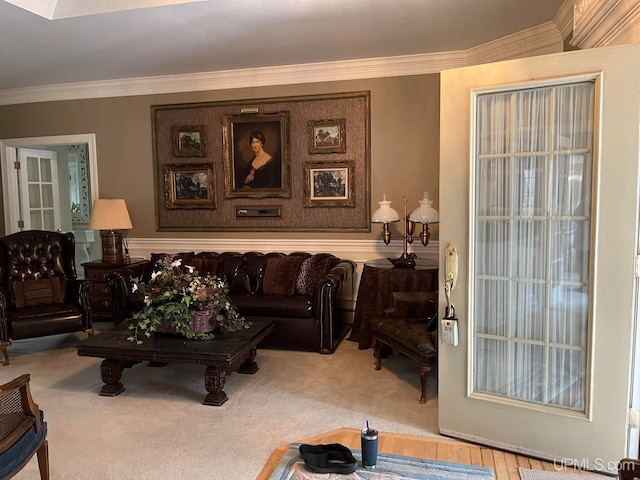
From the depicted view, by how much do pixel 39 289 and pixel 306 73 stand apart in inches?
139

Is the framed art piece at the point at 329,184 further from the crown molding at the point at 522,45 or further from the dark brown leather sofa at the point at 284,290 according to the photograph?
the crown molding at the point at 522,45

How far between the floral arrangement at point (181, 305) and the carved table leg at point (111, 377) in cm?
24

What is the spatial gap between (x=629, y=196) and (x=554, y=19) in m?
2.14

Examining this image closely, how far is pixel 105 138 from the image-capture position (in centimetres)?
565

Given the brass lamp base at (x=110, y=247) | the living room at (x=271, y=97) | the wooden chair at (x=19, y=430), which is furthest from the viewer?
the brass lamp base at (x=110, y=247)

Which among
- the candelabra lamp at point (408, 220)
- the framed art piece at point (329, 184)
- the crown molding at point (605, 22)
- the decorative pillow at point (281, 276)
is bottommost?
the decorative pillow at point (281, 276)

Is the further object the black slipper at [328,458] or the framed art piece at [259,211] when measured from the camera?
the framed art piece at [259,211]

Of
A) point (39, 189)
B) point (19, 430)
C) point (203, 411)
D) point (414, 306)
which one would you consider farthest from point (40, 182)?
point (414, 306)

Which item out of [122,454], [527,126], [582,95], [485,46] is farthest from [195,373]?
[485,46]

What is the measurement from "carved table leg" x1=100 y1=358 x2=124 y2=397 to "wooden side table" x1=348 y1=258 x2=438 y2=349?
2.10 metres

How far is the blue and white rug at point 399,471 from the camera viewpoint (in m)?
2.36

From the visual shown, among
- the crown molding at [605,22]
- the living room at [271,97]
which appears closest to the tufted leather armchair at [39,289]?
the living room at [271,97]

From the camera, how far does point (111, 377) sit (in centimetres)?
343

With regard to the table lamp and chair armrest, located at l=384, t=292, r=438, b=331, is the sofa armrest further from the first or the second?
the table lamp
